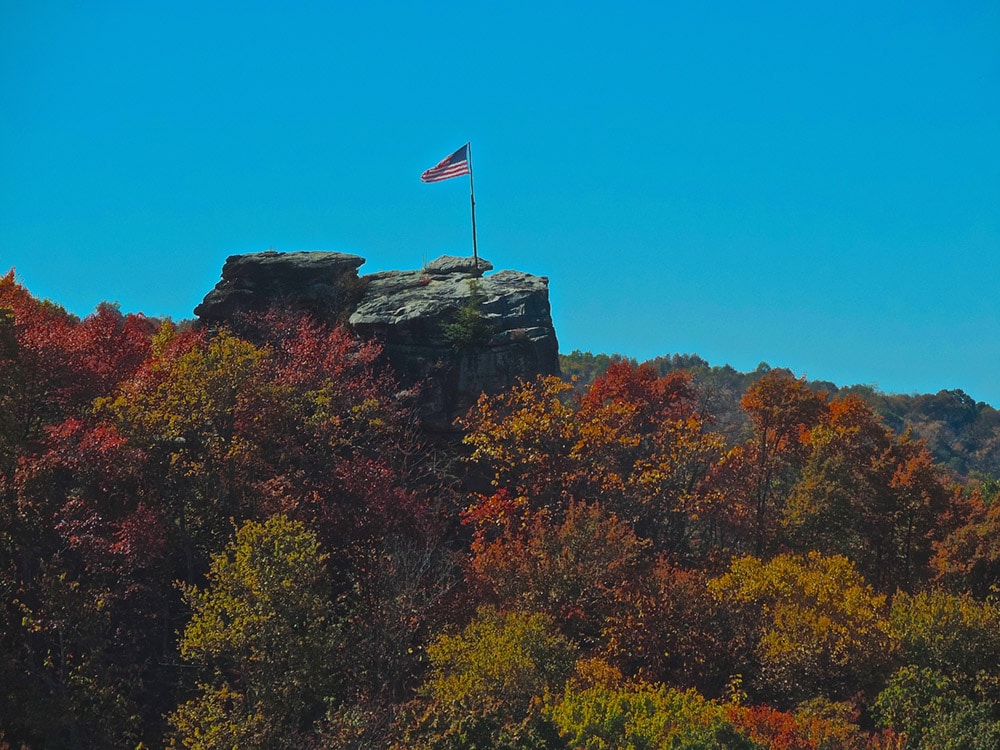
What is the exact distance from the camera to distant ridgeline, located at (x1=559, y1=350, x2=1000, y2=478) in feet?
403

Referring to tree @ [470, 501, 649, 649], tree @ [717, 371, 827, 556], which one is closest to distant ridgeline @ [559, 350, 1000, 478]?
tree @ [717, 371, 827, 556]

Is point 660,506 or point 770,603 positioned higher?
point 660,506

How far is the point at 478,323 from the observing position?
42500 mm

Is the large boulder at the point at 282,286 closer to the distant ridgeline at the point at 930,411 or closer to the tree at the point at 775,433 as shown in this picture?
the tree at the point at 775,433

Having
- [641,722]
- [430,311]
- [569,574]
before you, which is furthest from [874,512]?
[641,722]

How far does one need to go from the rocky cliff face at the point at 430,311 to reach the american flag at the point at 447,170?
14.7ft

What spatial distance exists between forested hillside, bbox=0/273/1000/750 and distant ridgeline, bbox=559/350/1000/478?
7615 centimetres

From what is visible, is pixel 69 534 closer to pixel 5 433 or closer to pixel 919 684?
pixel 5 433

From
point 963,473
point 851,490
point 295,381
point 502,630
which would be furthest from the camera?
point 963,473

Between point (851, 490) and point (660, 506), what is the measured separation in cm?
808

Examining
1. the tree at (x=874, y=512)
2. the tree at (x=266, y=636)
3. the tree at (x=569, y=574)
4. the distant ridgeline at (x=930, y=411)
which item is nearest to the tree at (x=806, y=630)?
the tree at (x=569, y=574)

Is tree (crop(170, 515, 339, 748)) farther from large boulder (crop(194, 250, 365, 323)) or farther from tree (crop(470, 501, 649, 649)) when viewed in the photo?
large boulder (crop(194, 250, 365, 323))

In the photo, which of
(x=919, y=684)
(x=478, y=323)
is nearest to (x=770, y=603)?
(x=919, y=684)

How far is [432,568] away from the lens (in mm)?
31422
